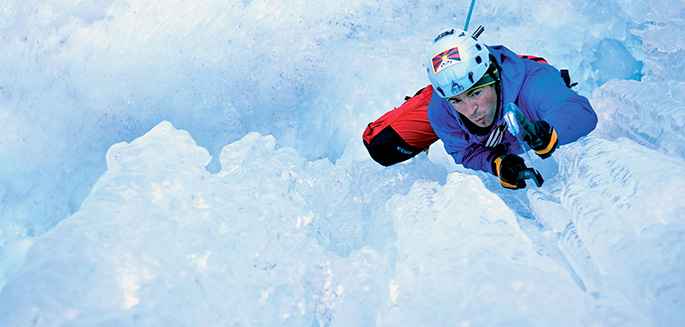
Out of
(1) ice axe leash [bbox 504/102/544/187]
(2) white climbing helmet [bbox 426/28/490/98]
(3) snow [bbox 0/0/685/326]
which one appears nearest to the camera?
(3) snow [bbox 0/0/685/326]

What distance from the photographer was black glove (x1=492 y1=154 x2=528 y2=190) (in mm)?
2211

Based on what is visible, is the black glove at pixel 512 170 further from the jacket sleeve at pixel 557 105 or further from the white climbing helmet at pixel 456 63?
the white climbing helmet at pixel 456 63

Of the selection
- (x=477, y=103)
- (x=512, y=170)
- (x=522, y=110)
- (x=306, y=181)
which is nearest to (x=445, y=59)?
(x=477, y=103)

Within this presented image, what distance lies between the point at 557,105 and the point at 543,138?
0.33 m

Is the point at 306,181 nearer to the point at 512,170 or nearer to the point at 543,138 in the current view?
the point at 512,170

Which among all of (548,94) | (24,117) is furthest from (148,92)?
(548,94)

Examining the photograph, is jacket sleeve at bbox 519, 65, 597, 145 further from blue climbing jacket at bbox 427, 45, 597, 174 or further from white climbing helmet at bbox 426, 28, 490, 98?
white climbing helmet at bbox 426, 28, 490, 98

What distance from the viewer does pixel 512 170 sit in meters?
2.22

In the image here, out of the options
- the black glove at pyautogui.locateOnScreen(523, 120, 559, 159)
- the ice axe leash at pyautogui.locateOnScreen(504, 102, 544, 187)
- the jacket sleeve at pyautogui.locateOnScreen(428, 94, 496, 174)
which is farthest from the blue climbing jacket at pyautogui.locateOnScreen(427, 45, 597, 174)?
the ice axe leash at pyautogui.locateOnScreen(504, 102, 544, 187)

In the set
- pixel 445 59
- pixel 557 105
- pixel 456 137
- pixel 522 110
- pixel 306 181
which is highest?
pixel 445 59

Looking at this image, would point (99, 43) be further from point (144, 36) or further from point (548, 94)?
point (548, 94)

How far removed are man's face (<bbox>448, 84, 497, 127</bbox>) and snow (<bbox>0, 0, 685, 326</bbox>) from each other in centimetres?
38

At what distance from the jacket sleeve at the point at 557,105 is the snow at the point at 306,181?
18 centimetres

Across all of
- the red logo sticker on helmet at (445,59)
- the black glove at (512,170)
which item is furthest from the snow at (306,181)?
the red logo sticker on helmet at (445,59)
